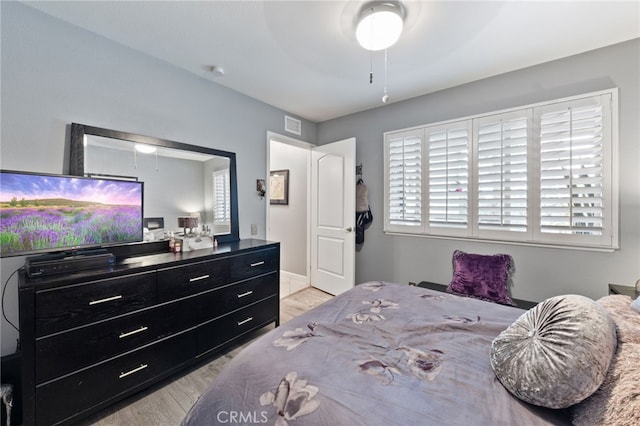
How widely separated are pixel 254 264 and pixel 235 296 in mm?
318

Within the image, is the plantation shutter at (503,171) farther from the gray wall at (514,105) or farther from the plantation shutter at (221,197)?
the plantation shutter at (221,197)

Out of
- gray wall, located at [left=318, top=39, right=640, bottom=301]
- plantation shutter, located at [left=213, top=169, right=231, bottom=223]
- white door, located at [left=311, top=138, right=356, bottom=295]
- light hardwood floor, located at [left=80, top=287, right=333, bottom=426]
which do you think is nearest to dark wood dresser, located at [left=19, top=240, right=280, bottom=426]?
light hardwood floor, located at [left=80, top=287, right=333, bottom=426]

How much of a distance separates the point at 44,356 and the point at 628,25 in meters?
4.21

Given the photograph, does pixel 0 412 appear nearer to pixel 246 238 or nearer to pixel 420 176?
pixel 246 238

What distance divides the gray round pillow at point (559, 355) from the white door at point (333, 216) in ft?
8.07

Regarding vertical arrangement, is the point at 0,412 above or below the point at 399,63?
below

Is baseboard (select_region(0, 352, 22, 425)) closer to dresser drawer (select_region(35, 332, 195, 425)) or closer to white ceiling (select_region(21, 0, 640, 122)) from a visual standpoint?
dresser drawer (select_region(35, 332, 195, 425))

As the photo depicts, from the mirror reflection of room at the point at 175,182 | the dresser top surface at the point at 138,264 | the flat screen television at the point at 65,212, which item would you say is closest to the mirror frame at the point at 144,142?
the mirror reflection of room at the point at 175,182

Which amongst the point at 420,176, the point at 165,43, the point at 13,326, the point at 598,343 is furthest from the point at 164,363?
the point at 420,176

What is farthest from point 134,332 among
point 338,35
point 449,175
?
point 449,175

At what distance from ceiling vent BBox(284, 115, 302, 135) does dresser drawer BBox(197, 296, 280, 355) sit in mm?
2200

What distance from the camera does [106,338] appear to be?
154 cm

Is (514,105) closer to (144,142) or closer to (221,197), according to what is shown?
(221,197)

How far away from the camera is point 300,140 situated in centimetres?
369
